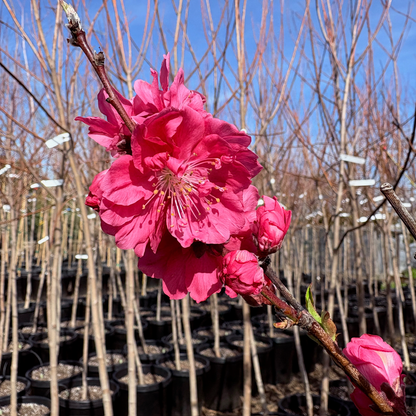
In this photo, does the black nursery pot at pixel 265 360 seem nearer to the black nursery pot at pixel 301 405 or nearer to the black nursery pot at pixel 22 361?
the black nursery pot at pixel 301 405

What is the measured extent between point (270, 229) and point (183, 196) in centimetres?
11

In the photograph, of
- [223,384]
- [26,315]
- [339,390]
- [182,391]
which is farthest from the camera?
[26,315]

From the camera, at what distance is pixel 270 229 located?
1.40 feet

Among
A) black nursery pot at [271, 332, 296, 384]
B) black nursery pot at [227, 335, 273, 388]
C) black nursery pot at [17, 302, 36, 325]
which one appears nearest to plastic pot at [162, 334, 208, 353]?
black nursery pot at [227, 335, 273, 388]

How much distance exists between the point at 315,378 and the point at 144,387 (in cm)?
169

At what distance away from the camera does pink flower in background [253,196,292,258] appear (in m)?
0.42

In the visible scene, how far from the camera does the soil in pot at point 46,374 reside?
2.73 meters

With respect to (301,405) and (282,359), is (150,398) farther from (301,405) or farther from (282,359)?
(282,359)

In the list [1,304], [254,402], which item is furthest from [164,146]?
[254,402]

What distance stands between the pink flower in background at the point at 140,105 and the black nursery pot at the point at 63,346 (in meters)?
3.41

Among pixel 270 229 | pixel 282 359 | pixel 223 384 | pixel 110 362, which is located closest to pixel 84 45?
pixel 270 229

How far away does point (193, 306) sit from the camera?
4.84 metres

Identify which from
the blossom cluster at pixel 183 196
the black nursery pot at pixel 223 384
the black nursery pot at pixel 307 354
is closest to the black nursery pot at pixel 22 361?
the black nursery pot at pixel 223 384

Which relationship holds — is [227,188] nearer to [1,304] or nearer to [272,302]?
[272,302]
